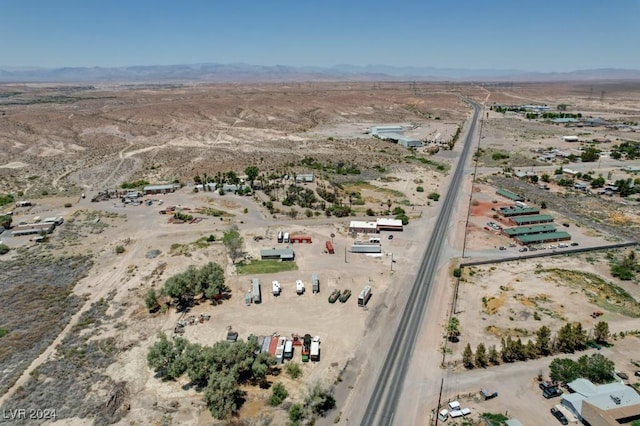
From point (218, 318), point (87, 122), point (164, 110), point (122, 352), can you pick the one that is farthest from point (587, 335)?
point (164, 110)

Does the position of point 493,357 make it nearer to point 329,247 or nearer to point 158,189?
point 329,247

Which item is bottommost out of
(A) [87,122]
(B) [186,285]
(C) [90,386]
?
(C) [90,386]

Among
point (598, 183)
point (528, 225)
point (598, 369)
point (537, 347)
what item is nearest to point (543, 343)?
point (537, 347)

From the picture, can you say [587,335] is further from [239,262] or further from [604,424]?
[239,262]

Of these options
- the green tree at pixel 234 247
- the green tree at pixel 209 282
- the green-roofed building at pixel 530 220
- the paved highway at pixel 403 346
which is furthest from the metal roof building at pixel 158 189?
the green-roofed building at pixel 530 220

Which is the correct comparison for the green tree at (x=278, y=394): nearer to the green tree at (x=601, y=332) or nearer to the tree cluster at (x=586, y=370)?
the tree cluster at (x=586, y=370)
